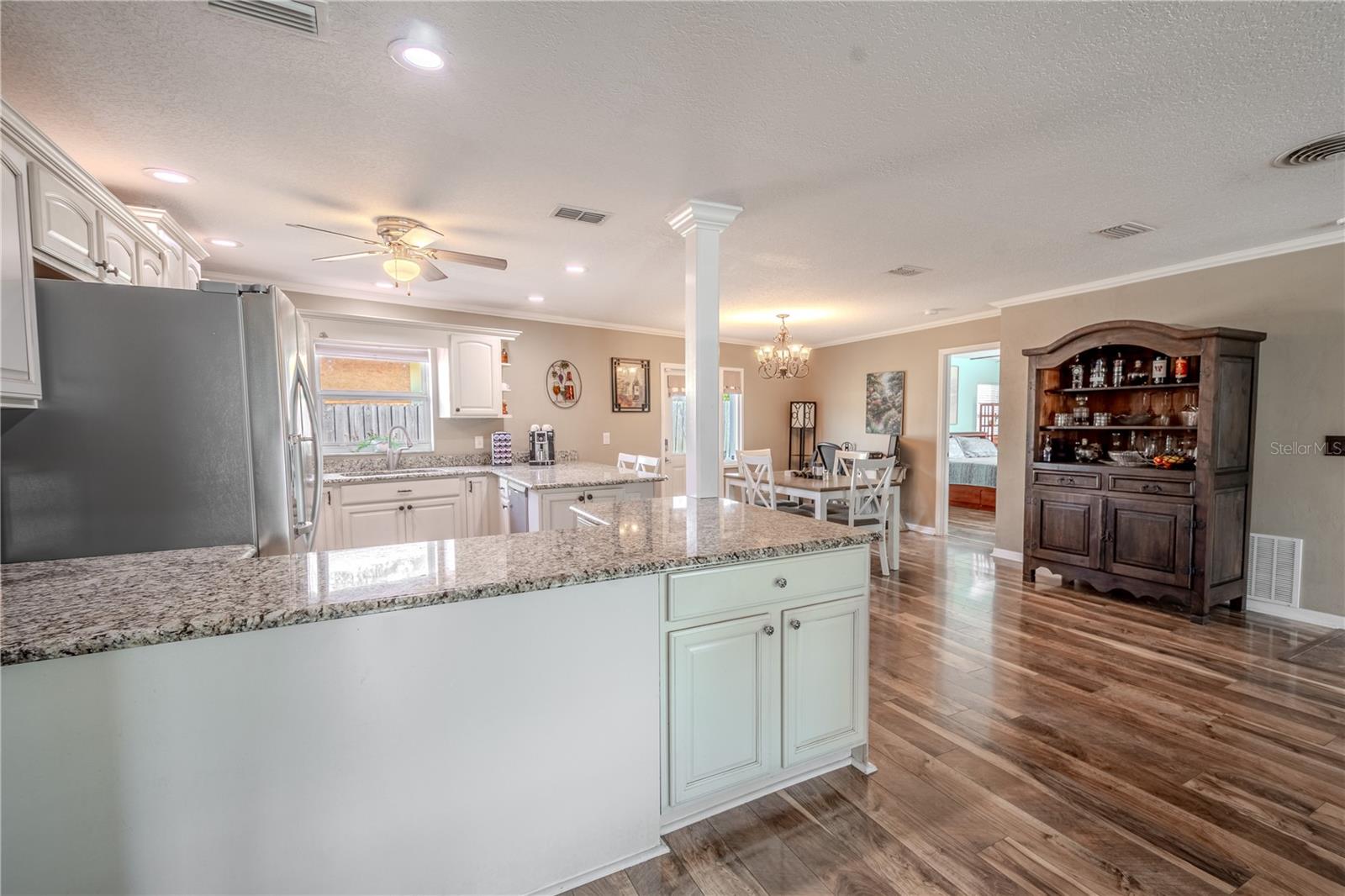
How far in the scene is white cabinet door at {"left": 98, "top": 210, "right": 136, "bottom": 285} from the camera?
6.98ft

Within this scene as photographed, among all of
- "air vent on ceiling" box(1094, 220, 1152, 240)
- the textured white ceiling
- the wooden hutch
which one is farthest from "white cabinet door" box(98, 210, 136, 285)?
the wooden hutch

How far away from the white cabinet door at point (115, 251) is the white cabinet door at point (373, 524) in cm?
208

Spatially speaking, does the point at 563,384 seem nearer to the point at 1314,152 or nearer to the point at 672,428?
the point at 672,428

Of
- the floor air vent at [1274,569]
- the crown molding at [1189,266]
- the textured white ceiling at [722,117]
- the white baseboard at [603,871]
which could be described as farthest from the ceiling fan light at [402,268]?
the floor air vent at [1274,569]

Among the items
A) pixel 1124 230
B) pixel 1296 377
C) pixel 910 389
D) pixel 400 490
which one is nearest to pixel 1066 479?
pixel 1296 377

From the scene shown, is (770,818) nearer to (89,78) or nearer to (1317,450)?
(89,78)

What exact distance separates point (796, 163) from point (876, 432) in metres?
5.11

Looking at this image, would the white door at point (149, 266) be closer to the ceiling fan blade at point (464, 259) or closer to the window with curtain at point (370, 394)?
the ceiling fan blade at point (464, 259)

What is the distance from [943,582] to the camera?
4.42m

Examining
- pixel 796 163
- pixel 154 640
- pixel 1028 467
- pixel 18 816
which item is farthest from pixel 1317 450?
pixel 18 816

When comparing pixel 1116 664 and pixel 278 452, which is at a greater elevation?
pixel 278 452

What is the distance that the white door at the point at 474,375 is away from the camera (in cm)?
494

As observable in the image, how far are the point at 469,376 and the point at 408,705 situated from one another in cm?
405

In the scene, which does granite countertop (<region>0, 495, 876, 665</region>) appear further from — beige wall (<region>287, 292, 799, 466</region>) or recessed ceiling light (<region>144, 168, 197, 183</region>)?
beige wall (<region>287, 292, 799, 466</region>)
